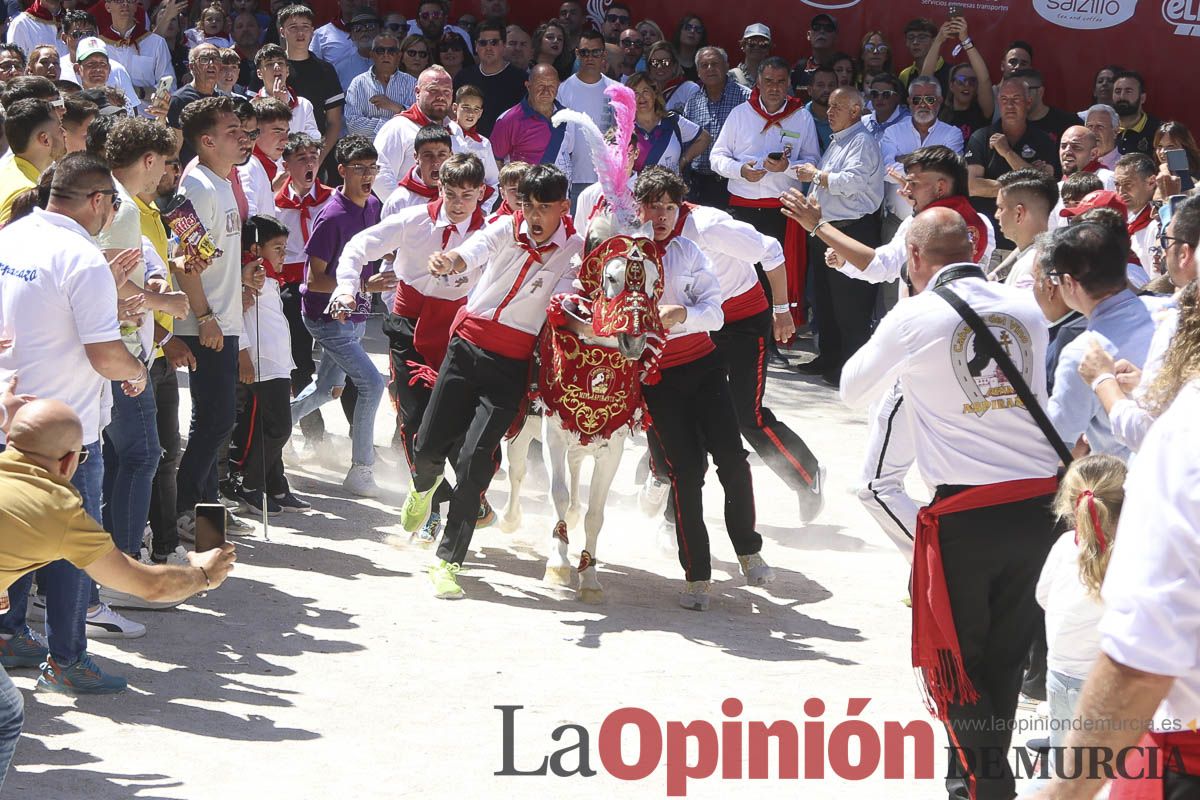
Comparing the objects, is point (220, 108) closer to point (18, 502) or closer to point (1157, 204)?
point (18, 502)

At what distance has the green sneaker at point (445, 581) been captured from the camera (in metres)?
6.48

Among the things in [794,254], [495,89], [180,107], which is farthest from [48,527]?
[495,89]

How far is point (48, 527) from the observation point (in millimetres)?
3699

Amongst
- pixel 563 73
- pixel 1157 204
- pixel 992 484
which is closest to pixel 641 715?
pixel 992 484

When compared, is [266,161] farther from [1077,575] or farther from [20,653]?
[1077,575]

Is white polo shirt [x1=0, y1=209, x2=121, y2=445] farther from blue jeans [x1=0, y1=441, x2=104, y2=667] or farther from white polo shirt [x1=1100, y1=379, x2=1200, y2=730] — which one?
white polo shirt [x1=1100, y1=379, x2=1200, y2=730]

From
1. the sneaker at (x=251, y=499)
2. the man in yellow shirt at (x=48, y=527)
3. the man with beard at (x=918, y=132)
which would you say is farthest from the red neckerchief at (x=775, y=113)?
the man in yellow shirt at (x=48, y=527)

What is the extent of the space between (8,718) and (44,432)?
0.72m

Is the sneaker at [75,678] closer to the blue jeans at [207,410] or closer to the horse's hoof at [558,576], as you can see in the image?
the blue jeans at [207,410]

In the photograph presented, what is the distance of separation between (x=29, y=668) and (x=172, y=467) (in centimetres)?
141

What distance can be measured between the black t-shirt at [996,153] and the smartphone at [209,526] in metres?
7.68

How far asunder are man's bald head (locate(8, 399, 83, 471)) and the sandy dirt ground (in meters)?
1.12

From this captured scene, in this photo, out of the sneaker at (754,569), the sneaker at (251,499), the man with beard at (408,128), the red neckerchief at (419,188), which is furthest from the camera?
the man with beard at (408,128)

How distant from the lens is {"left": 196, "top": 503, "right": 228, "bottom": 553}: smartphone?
14.4 feet
